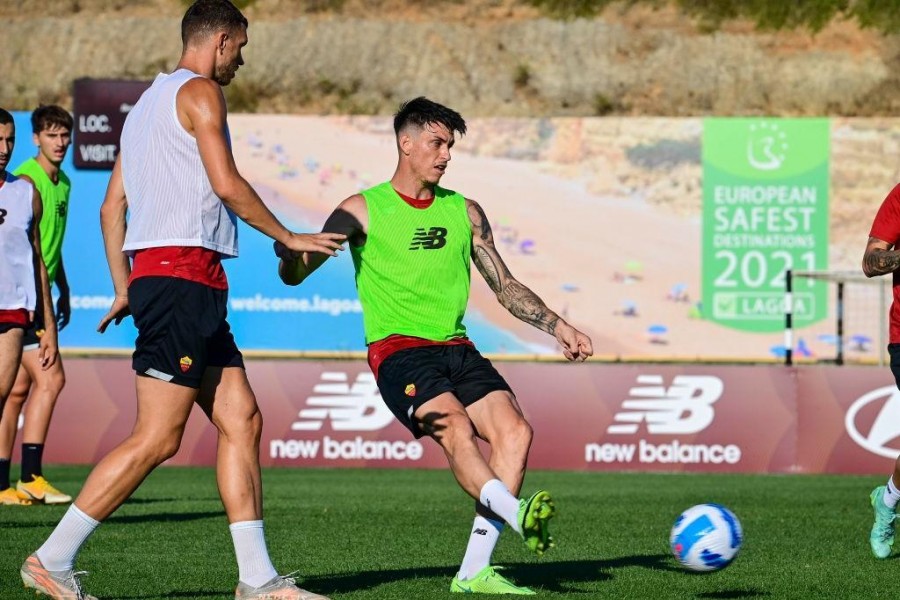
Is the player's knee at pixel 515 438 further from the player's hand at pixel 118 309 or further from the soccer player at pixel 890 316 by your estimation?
the soccer player at pixel 890 316

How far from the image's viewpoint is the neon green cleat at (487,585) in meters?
7.02

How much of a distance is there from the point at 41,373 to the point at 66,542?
18.1 ft

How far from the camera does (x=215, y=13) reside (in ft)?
20.9

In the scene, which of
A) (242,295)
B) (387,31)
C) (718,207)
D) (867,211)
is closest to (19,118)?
(242,295)

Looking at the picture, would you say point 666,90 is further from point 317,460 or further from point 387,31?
point 317,460

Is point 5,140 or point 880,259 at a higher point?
point 5,140

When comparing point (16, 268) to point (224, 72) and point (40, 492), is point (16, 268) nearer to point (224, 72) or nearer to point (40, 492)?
point (40, 492)

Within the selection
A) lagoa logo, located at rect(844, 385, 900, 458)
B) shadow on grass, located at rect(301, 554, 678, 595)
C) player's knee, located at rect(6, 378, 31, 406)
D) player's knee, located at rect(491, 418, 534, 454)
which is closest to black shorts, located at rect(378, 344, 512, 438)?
player's knee, located at rect(491, 418, 534, 454)

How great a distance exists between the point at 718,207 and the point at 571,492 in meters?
15.4

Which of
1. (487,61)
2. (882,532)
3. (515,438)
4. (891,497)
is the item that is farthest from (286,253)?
(487,61)

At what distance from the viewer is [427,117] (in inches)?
293

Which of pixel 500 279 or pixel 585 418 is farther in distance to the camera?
pixel 585 418

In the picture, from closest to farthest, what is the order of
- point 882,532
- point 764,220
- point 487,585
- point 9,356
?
point 487,585 < point 882,532 < point 9,356 < point 764,220

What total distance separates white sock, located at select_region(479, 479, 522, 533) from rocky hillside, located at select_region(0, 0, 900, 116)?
26722mm
